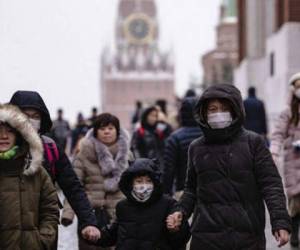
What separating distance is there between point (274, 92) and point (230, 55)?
250 feet

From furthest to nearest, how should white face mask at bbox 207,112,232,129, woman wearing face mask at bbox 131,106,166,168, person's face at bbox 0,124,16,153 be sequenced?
1. woman wearing face mask at bbox 131,106,166,168
2. white face mask at bbox 207,112,232,129
3. person's face at bbox 0,124,16,153

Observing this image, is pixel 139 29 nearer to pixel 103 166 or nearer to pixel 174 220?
pixel 103 166

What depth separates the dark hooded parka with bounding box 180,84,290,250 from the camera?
215 inches

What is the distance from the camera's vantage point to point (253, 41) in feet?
100

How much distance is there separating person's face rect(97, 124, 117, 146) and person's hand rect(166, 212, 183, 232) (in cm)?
182

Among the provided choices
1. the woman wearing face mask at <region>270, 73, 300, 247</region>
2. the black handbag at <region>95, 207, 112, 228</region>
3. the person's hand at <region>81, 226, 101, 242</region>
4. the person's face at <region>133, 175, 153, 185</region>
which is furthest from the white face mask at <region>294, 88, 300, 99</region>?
the person's hand at <region>81, 226, 101, 242</region>

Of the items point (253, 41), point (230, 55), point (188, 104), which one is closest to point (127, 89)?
point (230, 55)

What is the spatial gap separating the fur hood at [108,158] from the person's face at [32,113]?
1.46m

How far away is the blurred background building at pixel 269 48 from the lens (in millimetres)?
22531

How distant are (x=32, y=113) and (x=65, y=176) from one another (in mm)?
468

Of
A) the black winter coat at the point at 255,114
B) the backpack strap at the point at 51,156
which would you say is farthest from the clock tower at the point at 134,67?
the backpack strap at the point at 51,156

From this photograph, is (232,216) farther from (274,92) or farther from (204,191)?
(274,92)

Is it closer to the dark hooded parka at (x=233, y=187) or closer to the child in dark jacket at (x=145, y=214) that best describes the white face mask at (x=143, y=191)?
the child in dark jacket at (x=145, y=214)

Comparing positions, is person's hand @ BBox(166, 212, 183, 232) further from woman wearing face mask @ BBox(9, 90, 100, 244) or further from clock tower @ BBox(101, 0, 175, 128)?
clock tower @ BBox(101, 0, 175, 128)
